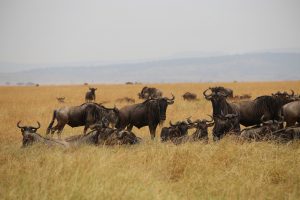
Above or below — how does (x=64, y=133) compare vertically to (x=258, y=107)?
below

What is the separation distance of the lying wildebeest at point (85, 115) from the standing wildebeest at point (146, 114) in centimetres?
34

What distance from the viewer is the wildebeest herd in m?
11.4

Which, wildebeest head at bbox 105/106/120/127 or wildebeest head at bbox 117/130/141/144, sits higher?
wildebeest head at bbox 105/106/120/127

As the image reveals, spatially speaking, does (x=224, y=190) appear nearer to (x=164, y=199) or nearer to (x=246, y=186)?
(x=246, y=186)

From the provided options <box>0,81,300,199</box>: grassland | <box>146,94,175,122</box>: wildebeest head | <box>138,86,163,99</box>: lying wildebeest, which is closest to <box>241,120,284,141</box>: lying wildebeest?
<box>0,81,300,199</box>: grassland

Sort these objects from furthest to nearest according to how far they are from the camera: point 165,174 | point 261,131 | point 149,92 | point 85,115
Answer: point 149,92, point 85,115, point 261,131, point 165,174

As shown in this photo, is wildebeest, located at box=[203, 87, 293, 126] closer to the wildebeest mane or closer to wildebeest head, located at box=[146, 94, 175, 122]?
the wildebeest mane

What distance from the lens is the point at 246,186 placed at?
7.08 meters

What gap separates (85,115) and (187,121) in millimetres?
3812

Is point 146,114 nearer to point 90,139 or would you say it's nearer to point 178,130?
point 178,130

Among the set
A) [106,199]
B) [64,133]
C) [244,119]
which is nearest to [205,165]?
[106,199]

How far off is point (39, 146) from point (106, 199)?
5.03 m

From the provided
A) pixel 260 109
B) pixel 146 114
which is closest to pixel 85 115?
pixel 146 114

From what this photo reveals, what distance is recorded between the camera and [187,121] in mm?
12938
